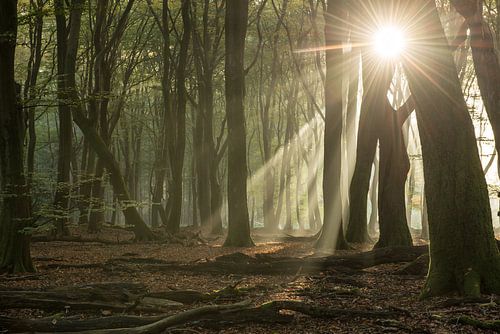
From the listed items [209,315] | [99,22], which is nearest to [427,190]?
[209,315]

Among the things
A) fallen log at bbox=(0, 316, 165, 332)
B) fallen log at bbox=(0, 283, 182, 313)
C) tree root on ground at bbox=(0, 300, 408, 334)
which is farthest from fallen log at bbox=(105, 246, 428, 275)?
fallen log at bbox=(0, 316, 165, 332)

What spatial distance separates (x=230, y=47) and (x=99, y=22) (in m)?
4.72

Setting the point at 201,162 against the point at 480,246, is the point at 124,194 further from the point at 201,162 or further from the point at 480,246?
the point at 480,246

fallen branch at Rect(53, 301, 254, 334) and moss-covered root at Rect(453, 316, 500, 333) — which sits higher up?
fallen branch at Rect(53, 301, 254, 334)

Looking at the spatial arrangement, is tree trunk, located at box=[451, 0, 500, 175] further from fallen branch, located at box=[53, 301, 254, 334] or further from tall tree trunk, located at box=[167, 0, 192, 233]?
tall tree trunk, located at box=[167, 0, 192, 233]

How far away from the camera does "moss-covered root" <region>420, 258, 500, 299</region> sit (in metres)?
7.02

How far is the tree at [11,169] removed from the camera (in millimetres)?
9906

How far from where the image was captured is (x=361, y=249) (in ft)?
50.5

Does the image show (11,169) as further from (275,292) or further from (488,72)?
Answer: (488,72)

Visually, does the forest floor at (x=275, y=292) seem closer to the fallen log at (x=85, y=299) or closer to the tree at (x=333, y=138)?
the fallen log at (x=85, y=299)

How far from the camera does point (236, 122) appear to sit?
17.0 metres

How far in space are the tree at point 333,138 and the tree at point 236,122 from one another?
2.80 metres

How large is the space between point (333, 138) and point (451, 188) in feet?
29.1

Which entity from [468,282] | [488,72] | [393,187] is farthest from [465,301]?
[393,187]
